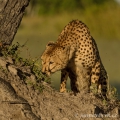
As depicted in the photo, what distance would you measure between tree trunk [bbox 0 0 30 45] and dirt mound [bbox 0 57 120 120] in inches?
13.9

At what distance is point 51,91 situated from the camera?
498 cm

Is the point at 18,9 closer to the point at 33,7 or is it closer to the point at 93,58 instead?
the point at 93,58

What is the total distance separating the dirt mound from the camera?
4.59m

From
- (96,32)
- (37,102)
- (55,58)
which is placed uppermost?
(96,32)

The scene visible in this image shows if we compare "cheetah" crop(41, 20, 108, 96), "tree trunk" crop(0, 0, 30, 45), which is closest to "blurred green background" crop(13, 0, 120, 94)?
"cheetah" crop(41, 20, 108, 96)

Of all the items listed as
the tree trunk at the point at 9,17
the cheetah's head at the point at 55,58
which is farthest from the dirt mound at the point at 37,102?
the cheetah's head at the point at 55,58

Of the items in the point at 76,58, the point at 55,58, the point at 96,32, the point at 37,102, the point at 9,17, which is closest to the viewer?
the point at 37,102

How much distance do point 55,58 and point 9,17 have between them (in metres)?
0.67

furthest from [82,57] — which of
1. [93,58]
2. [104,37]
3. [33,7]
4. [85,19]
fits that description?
[33,7]

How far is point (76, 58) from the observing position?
602 centimetres

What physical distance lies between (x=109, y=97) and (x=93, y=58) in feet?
1.76

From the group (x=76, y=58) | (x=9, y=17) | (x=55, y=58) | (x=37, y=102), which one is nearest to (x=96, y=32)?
(x=76, y=58)

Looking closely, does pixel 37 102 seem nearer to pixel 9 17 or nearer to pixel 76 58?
pixel 9 17

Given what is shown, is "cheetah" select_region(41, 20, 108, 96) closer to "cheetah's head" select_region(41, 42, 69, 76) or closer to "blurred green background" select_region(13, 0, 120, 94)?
"cheetah's head" select_region(41, 42, 69, 76)
